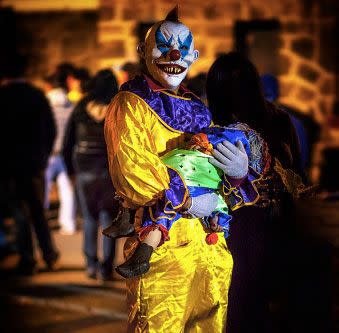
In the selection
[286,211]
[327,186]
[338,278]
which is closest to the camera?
[286,211]

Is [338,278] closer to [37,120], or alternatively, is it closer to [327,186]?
[37,120]

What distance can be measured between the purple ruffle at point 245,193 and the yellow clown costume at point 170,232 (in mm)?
184

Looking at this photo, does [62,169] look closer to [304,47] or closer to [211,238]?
[304,47]

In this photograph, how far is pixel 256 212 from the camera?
329 cm

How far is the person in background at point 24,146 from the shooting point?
601 cm

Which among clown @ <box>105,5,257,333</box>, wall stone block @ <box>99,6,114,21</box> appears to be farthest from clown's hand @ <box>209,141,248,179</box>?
wall stone block @ <box>99,6,114,21</box>

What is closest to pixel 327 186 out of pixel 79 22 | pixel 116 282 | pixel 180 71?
pixel 116 282

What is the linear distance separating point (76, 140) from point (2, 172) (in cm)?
80

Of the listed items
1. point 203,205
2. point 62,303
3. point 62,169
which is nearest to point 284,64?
point 62,169

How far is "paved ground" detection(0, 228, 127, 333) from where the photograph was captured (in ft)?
15.7

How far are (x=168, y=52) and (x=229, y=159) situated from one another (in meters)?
0.55

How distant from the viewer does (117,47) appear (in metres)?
8.93

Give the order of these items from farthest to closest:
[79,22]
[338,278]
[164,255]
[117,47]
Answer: [79,22] → [117,47] → [338,278] → [164,255]

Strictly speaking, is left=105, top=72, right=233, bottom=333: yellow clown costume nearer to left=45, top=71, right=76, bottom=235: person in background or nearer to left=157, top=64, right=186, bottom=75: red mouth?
left=157, top=64, right=186, bottom=75: red mouth
